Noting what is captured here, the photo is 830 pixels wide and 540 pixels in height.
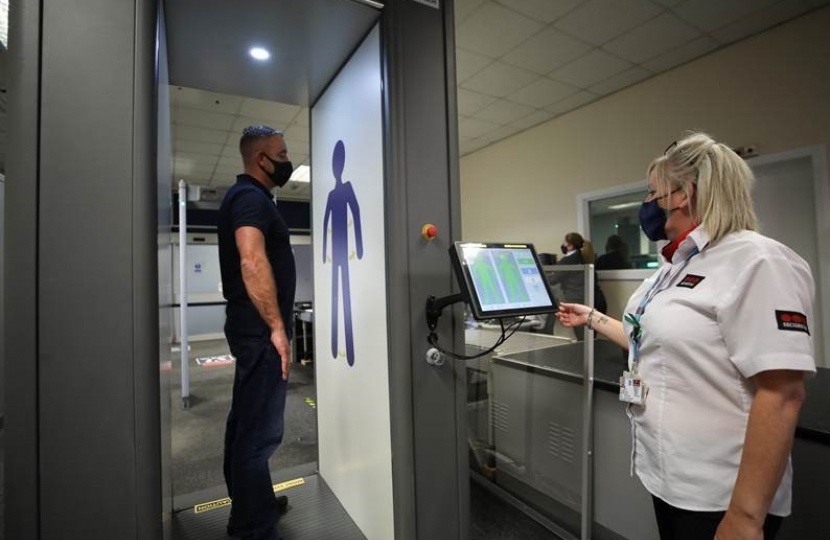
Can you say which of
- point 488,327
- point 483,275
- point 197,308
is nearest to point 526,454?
point 488,327

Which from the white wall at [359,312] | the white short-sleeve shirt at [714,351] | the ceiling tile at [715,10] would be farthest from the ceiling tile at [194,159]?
the white short-sleeve shirt at [714,351]

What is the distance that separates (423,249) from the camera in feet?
4.13

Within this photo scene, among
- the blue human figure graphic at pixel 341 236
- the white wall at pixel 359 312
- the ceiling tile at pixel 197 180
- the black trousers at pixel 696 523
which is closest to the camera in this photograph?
the black trousers at pixel 696 523

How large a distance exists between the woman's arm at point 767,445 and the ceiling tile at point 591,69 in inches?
131

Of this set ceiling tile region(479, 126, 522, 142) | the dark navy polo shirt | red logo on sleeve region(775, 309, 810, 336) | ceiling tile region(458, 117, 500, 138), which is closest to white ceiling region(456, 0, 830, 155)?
ceiling tile region(458, 117, 500, 138)

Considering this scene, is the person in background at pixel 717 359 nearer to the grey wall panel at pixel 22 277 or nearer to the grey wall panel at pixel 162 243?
the grey wall panel at pixel 162 243

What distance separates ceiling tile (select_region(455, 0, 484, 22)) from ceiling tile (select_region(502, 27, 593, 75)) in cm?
61

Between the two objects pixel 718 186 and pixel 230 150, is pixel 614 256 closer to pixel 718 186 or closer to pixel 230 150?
pixel 718 186

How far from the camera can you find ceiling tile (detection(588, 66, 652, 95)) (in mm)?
3713

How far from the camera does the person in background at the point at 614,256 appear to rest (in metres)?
4.31

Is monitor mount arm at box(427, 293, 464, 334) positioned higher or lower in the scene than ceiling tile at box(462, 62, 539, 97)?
lower

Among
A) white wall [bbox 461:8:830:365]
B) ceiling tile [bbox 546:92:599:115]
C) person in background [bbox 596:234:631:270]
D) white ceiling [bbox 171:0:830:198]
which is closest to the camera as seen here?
white ceiling [bbox 171:0:830:198]

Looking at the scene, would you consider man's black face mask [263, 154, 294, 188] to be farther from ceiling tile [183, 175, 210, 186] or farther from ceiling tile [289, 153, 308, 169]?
ceiling tile [183, 175, 210, 186]

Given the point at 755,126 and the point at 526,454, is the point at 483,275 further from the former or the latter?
the point at 755,126
